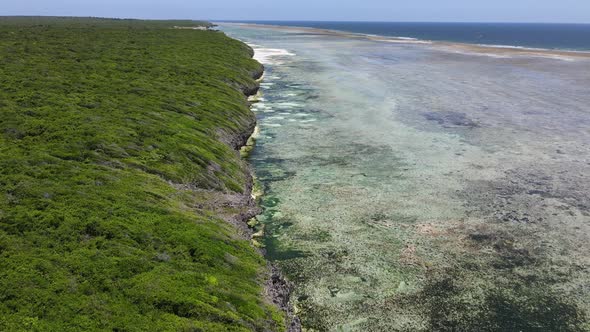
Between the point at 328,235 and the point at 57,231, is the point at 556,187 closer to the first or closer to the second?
the point at 328,235

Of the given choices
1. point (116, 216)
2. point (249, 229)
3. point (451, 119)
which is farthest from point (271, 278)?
point (451, 119)

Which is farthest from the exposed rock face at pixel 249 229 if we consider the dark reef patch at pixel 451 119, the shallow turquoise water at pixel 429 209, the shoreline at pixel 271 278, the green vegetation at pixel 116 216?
the dark reef patch at pixel 451 119

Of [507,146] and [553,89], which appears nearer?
[507,146]

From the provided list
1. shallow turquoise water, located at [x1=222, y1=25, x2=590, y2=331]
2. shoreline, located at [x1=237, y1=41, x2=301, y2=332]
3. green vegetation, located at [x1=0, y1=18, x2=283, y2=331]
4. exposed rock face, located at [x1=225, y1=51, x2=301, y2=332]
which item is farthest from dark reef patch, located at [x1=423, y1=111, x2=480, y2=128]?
shoreline, located at [x1=237, y1=41, x2=301, y2=332]

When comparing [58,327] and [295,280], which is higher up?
[58,327]

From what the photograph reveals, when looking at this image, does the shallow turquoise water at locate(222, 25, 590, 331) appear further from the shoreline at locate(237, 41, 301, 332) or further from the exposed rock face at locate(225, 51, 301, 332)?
the exposed rock face at locate(225, 51, 301, 332)

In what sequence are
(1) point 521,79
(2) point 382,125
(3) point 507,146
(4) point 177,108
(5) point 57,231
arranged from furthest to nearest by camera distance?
(1) point 521,79 → (2) point 382,125 → (3) point 507,146 → (4) point 177,108 → (5) point 57,231

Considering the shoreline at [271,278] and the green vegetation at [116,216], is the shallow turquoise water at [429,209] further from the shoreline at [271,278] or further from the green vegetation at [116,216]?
the green vegetation at [116,216]

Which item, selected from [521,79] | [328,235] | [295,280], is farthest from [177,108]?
[521,79]
